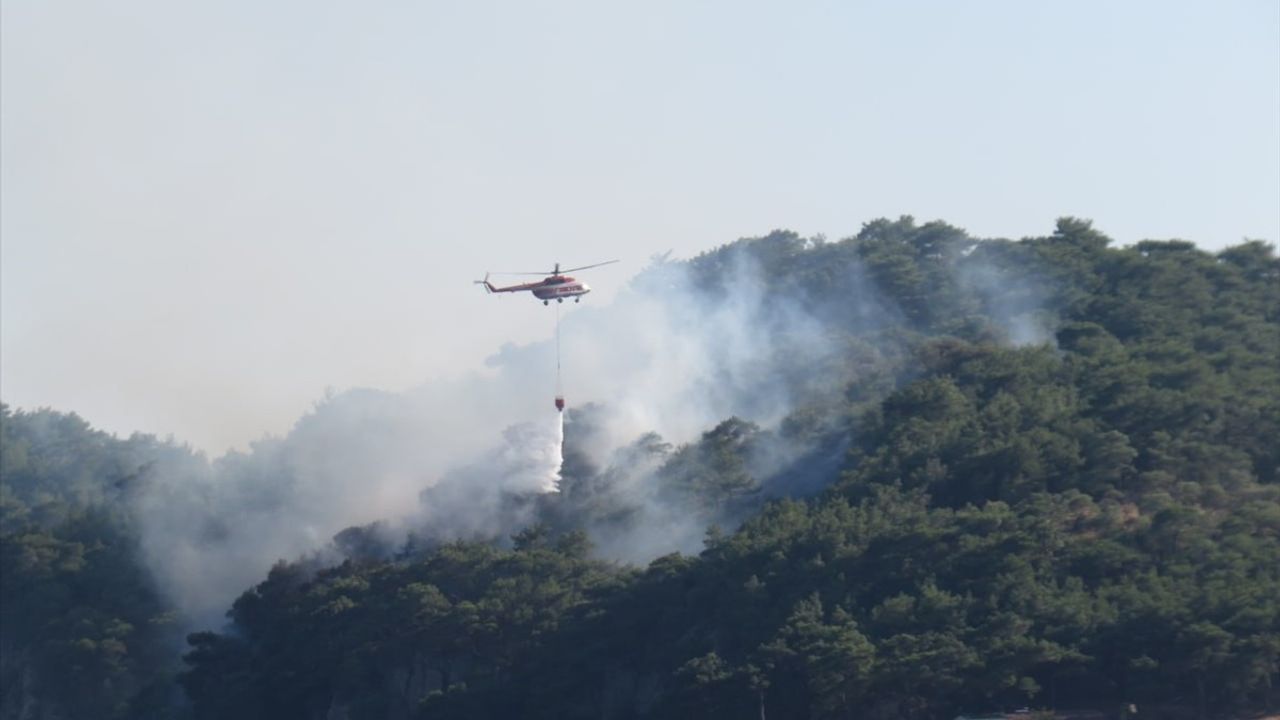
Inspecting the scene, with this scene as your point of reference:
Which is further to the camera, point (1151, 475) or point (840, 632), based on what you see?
point (1151, 475)

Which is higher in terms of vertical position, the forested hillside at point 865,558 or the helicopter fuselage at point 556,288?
the helicopter fuselage at point 556,288

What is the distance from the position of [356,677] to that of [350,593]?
5.34 m

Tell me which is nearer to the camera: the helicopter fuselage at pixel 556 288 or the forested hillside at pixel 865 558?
the forested hillside at pixel 865 558

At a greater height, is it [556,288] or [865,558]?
[556,288]

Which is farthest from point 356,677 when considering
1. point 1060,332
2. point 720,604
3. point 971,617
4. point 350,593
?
point 1060,332

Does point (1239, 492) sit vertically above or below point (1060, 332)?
below

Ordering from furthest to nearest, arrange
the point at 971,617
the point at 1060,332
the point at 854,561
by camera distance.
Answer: the point at 1060,332 < the point at 854,561 < the point at 971,617

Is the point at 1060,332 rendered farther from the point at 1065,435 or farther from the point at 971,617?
the point at 971,617

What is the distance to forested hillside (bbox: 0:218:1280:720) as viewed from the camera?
6462 centimetres

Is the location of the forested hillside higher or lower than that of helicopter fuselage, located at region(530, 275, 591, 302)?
lower

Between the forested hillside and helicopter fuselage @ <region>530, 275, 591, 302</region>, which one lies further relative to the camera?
helicopter fuselage @ <region>530, 275, 591, 302</region>

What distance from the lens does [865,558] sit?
234 ft

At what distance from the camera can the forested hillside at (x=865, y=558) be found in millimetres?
64625

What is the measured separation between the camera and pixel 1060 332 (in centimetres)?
9506
